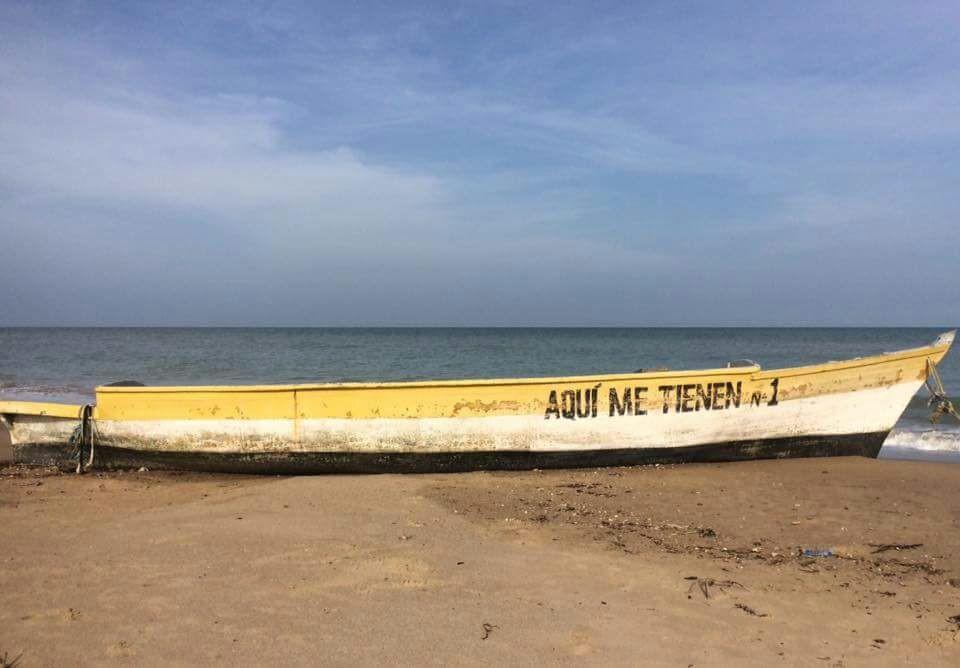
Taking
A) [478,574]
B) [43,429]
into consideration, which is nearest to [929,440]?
[478,574]

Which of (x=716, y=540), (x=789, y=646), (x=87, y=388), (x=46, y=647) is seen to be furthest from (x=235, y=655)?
(x=87, y=388)

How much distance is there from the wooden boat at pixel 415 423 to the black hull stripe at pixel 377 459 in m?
0.01

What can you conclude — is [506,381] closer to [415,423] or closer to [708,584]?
[415,423]

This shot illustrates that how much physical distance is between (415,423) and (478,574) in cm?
337

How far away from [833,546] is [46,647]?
15.7 feet

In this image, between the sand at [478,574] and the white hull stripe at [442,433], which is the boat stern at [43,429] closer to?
the white hull stripe at [442,433]

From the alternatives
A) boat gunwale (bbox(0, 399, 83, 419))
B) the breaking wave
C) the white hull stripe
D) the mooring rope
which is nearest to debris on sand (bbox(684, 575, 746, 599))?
the white hull stripe

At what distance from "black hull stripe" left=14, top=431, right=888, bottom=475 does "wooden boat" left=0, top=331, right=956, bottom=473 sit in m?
0.01

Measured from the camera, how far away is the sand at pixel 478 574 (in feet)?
10.9

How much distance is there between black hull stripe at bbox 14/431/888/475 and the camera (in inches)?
296

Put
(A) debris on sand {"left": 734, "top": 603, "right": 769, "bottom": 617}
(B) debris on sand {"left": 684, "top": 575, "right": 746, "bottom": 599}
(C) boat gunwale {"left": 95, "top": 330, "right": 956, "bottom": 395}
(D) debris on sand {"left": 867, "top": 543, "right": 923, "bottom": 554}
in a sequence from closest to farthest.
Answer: (A) debris on sand {"left": 734, "top": 603, "right": 769, "bottom": 617}
(B) debris on sand {"left": 684, "top": 575, "right": 746, "bottom": 599}
(D) debris on sand {"left": 867, "top": 543, "right": 923, "bottom": 554}
(C) boat gunwale {"left": 95, "top": 330, "right": 956, "bottom": 395}

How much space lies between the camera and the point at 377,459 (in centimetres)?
752

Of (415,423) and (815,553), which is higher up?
(415,423)

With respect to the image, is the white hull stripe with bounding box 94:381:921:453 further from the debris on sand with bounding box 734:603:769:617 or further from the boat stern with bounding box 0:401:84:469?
the debris on sand with bounding box 734:603:769:617
